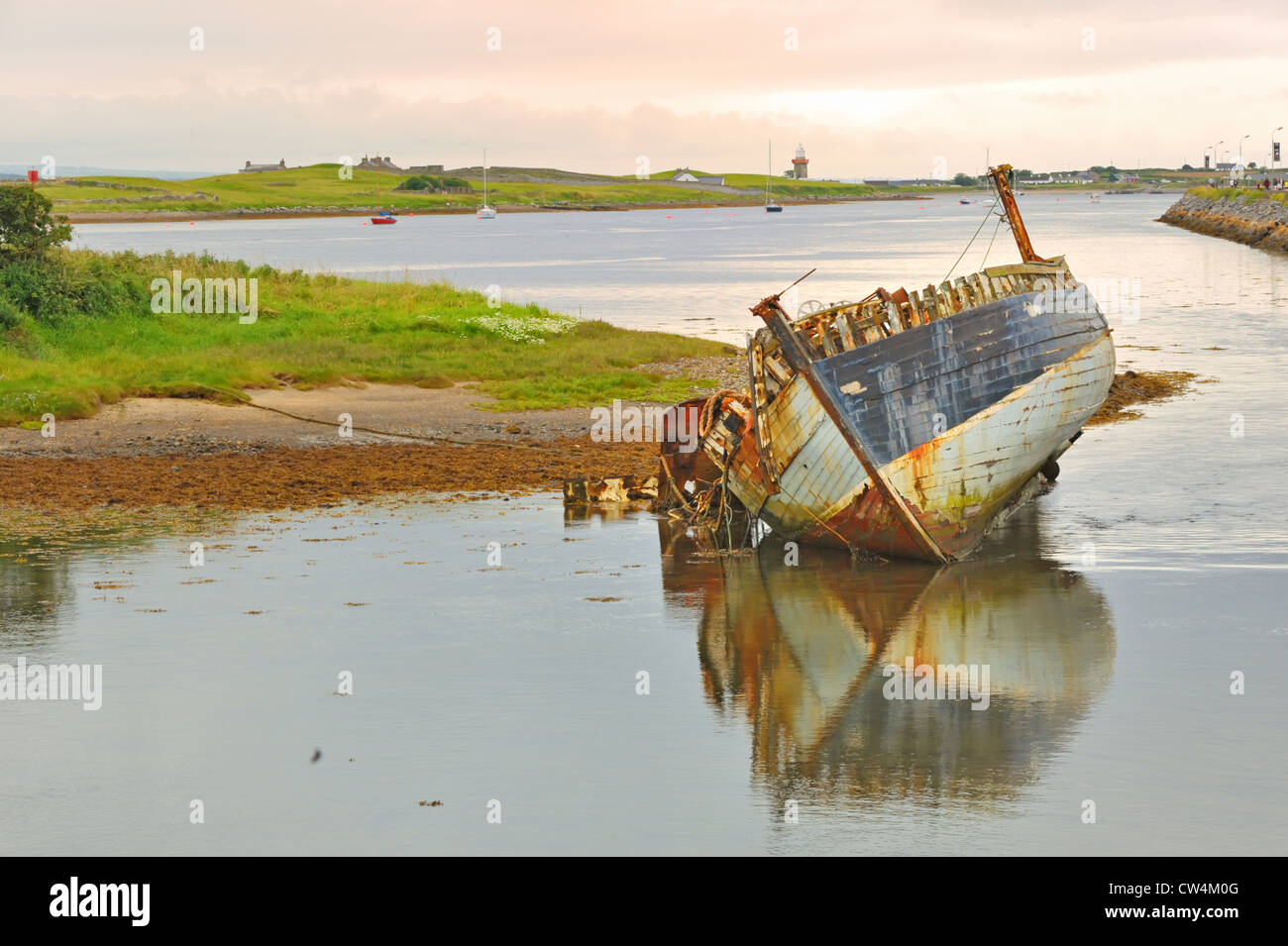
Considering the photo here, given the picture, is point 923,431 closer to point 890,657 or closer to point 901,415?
point 901,415

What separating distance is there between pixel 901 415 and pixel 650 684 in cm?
623

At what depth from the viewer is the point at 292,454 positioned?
29.7 m

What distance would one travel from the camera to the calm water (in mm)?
13203

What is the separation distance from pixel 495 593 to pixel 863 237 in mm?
160234

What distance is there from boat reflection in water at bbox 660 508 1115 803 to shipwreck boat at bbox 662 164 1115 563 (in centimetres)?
78

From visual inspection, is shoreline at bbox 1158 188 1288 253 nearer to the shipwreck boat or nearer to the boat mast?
the boat mast

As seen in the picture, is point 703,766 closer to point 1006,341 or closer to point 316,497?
point 1006,341

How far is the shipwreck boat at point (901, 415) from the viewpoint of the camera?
21250mm

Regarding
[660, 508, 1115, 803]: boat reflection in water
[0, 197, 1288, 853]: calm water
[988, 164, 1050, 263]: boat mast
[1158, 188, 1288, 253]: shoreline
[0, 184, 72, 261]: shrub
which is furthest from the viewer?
[1158, 188, 1288, 253]: shoreline

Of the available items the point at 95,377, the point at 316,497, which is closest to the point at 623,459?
the point at 316,497

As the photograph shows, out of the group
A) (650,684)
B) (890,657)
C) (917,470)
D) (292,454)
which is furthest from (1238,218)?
(650,684)

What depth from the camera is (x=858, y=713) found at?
52.7 ft

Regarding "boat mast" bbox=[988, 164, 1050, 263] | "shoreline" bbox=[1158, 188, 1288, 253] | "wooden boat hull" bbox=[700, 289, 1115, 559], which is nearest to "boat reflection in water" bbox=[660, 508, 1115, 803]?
"wooden boat hull" bbox=[700, 289, 1115, 559]

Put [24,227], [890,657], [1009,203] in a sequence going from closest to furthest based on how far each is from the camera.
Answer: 1. [890,657]
2. [1009,203]
3. [24,227]
